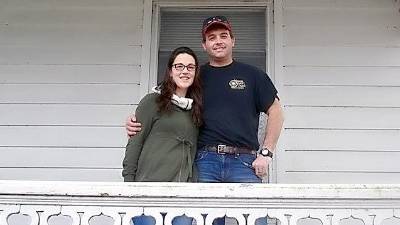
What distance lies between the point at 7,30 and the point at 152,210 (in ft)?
7.94

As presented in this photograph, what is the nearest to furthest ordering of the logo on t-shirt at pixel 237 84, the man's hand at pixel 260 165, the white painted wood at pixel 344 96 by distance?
1. the man's hand at pixel 260 165
2. the logo on t-shirt at pixel 237 84
3. the white painted wood at pixel 344 96

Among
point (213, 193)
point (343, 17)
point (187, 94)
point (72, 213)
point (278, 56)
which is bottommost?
point (72, 213)

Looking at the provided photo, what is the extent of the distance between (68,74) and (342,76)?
2046mm

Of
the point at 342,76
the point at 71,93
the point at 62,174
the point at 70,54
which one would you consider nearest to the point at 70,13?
the point at 70,54

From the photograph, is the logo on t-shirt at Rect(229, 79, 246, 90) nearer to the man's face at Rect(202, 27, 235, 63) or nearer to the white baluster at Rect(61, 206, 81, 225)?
the man's face at Rect(202, 27, 235, 63)

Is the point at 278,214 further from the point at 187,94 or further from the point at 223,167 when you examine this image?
the point at 187,94

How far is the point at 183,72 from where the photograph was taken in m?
3.24

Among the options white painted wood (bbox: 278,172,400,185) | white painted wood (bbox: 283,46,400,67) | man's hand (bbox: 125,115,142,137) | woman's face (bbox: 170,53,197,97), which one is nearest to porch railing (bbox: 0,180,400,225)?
man's hand (bbox: 125,115,142,137)

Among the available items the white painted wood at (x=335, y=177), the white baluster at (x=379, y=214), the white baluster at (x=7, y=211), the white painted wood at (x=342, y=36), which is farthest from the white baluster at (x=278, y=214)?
the white painted wood at (x=342, y=36)

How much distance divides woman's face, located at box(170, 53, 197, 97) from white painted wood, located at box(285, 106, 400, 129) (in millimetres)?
1277

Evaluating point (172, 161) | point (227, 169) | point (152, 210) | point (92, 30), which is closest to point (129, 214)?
point (152, 210)

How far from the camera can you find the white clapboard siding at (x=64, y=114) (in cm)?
438

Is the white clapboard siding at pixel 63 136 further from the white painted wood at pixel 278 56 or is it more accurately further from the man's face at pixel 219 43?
the man's face at pixel 219 43

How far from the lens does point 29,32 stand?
4.59 m
